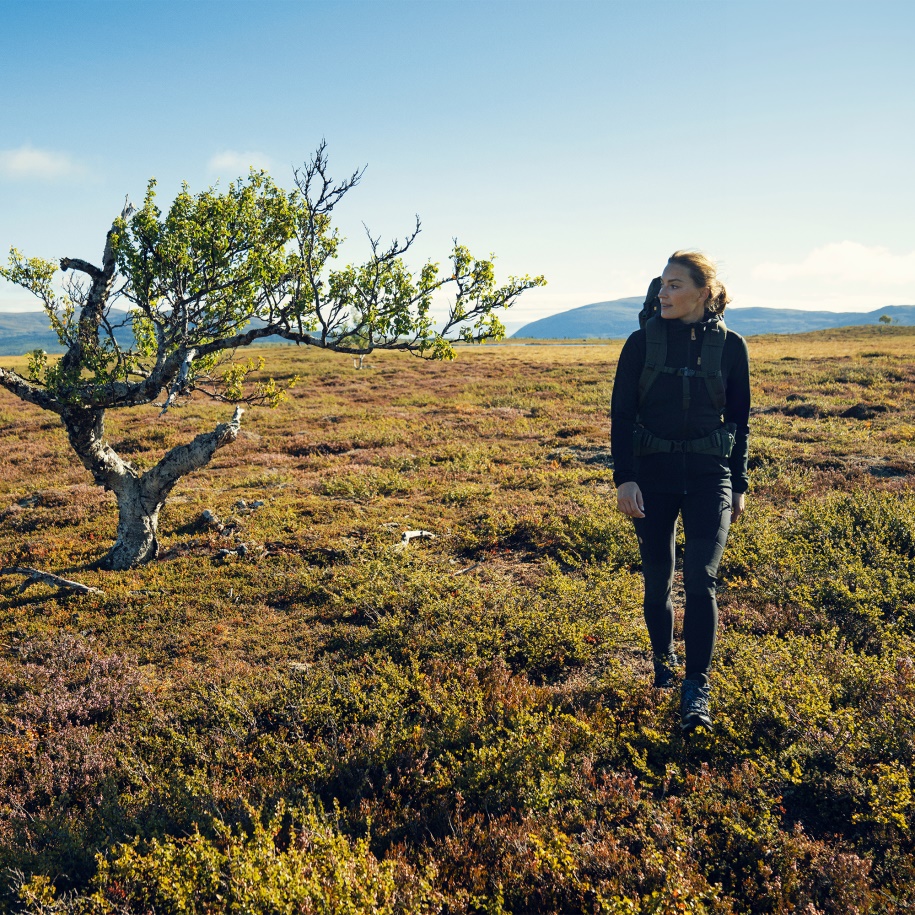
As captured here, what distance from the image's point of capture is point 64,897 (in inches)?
147

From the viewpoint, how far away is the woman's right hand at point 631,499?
4.83 metres

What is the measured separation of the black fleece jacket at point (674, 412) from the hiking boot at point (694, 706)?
1598 mm

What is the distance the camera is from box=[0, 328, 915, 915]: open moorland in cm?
364

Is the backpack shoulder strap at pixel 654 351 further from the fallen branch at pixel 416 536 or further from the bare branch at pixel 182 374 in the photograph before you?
the bare branch at pixel 182 374

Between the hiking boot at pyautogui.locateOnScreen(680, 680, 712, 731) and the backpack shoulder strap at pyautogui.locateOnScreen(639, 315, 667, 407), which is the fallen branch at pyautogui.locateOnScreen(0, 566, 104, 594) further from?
the backpack shoulder strap at pyautogui.locateOnScreen(639, 315, 667, 407)

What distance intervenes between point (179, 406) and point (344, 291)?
2108 centimetres

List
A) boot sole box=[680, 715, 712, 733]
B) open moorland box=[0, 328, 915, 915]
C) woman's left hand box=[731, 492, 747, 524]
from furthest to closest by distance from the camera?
1. woman's left hand box=[731, 492, 747, 524]
2. boot sole box=[680, 715, 712, 733]
3. open moorland box=[0, 328, 915, 915]

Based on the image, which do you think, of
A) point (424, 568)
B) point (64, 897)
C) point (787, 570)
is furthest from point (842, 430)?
point (64, 897)

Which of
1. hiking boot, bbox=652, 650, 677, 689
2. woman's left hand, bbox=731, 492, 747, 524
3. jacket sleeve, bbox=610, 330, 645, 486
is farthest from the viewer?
hiking boot, bbox=652, 650, 677, 689

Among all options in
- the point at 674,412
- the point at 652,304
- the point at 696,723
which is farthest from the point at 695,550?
the point at 652,304

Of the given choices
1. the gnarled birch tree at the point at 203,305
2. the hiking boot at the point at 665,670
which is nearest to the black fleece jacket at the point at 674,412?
the hiking boot at the point at 665,670

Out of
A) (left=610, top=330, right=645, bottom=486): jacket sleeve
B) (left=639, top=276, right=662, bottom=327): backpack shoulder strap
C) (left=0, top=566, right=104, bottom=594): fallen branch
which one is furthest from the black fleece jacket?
(left=0, top=566, right=104, bottom=594): fallen branch

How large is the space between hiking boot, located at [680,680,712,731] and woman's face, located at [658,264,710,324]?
3015 mm

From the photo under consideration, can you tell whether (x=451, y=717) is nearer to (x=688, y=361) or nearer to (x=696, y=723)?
(x=696, y=723)
